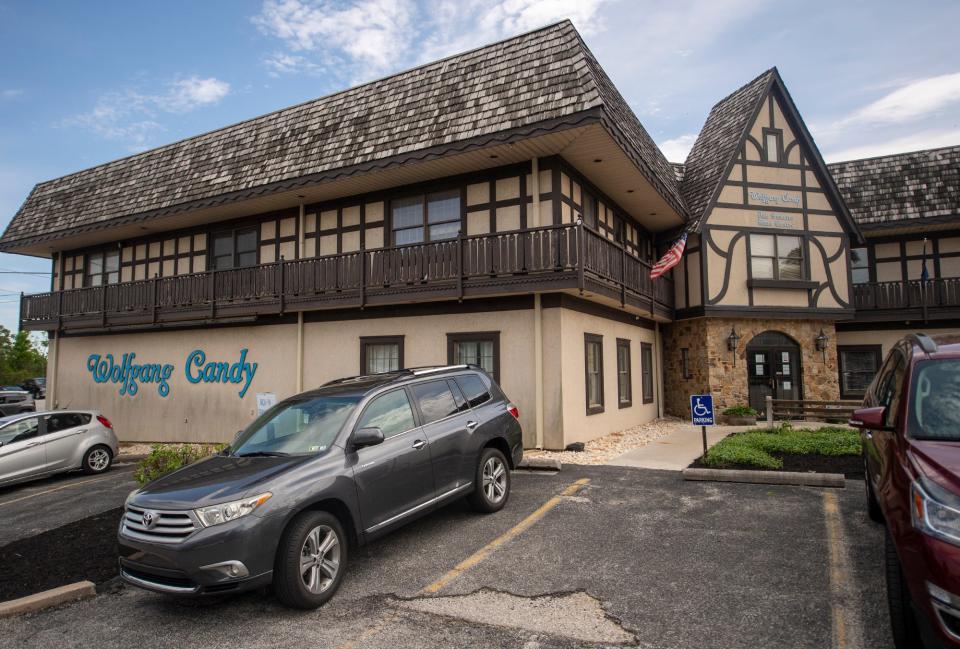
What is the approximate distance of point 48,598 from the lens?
5.37 m

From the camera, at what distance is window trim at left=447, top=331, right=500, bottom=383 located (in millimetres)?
12578

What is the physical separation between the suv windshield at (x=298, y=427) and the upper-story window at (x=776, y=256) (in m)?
15.5

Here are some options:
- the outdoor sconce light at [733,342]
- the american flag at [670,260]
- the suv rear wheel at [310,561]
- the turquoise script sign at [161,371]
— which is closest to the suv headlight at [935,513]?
the suv rear wheel at [310,561]

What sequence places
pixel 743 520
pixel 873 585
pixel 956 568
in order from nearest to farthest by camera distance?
pixel 956 568, pixel 873 585, pixel 743 520

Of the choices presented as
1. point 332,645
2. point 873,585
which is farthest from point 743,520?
point 332,645

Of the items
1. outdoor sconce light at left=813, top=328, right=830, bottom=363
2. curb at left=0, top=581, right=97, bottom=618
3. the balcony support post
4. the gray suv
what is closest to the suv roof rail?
the gray suv

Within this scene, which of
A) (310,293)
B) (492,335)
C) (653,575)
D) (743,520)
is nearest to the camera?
(653,575)

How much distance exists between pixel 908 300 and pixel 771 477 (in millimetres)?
15372

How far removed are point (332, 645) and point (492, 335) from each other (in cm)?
878

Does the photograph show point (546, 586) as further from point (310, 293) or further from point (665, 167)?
point (665, 167)

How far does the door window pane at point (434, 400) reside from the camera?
6.56 metres

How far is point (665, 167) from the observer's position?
18.5m

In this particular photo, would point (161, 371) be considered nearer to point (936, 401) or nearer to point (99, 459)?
point (99, 459)

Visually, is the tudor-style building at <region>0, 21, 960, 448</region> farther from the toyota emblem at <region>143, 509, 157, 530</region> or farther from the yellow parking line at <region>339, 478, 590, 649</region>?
the toyota emblem at <region>143, 509, 157, 530</region>
